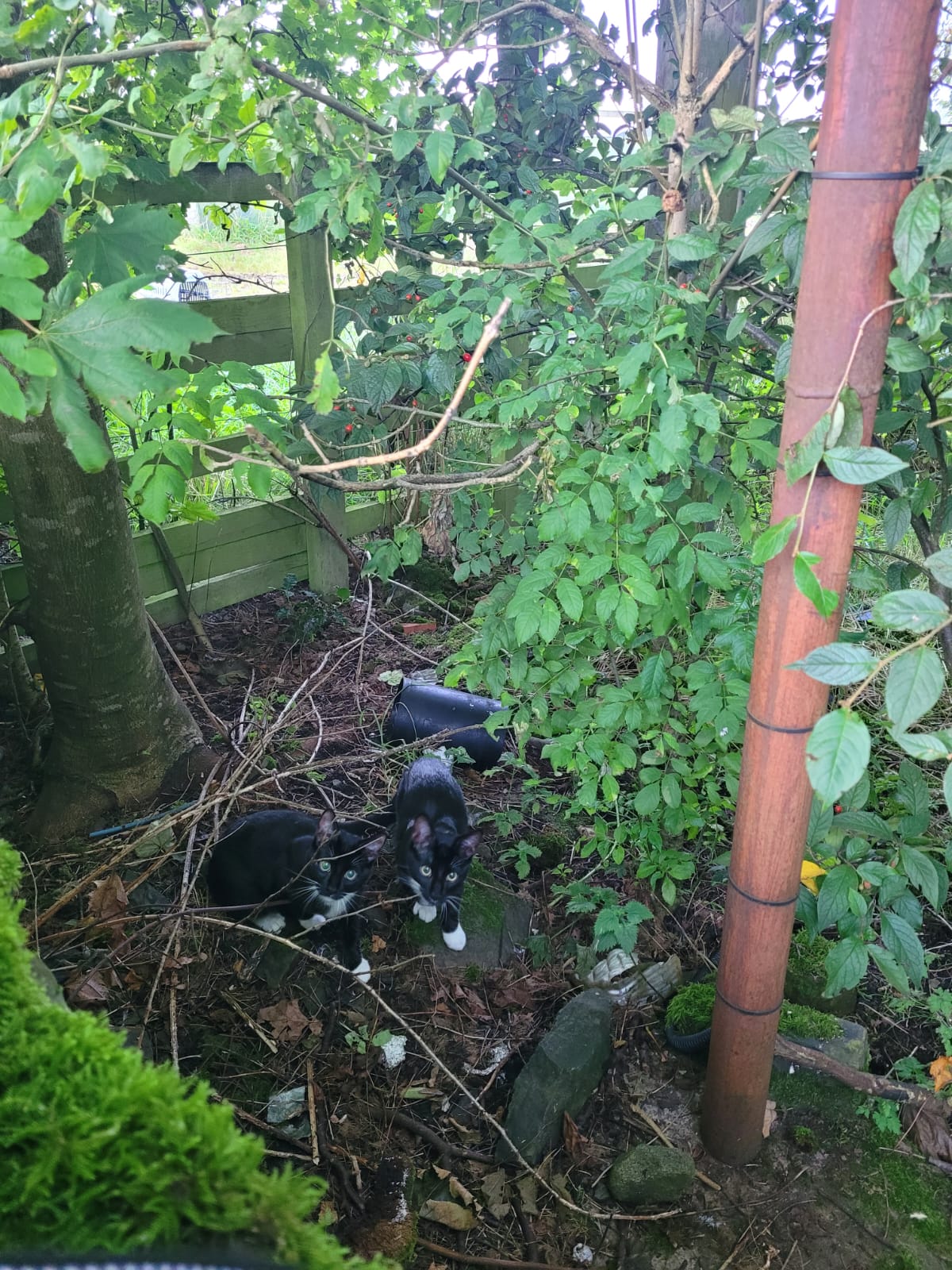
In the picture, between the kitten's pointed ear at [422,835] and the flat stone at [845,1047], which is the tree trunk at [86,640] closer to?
the kitten's pointed ear at [422,835]

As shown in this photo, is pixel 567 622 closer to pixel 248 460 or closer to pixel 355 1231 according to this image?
pixel 248 460

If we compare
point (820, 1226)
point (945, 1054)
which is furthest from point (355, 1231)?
point (945, 1054)

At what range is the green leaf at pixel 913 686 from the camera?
1.26 meters

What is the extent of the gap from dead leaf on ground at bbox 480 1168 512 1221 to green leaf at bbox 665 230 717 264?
2.18 metres

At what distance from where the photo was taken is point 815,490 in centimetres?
151

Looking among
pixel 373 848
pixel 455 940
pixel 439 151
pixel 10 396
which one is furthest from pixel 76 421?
pixel 455 940

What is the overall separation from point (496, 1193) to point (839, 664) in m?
1.60

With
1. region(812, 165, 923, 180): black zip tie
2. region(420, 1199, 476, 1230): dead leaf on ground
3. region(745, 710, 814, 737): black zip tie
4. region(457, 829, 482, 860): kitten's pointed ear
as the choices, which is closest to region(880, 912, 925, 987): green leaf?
region(745, 710, 814, 737): black zip tie

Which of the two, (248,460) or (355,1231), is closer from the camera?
(355,1231)

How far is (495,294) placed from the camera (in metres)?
2.12

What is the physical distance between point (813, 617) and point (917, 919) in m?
0.81

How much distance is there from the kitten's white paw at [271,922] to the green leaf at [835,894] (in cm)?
170

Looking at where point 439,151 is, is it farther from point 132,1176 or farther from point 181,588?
point 181,588

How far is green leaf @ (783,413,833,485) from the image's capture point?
1.37m
